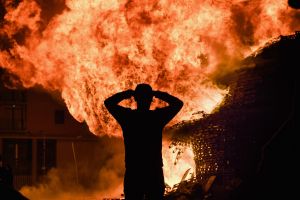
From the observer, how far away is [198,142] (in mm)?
11242

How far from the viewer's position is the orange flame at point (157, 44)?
12.6 metres

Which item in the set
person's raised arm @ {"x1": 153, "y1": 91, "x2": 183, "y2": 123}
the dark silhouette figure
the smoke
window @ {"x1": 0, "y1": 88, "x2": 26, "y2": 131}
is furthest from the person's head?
window @ {"x1": 0, "y1": 88, "x2": 26, "y2": 131}

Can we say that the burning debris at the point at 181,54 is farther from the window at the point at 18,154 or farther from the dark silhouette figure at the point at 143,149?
the window at the point at 18,154

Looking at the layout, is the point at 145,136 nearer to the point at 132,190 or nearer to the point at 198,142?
the point at 132,190

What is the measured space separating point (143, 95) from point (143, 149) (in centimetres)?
60

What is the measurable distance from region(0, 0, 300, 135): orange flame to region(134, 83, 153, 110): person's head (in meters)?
5.66

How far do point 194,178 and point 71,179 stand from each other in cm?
1965

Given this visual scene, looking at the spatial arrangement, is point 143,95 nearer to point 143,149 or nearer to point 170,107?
point 170,107

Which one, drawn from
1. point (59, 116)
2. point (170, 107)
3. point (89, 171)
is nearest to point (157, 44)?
point (170, 107)

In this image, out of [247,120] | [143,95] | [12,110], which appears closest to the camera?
[143,95]

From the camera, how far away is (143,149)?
6543 millimetres

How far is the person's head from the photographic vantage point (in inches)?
256

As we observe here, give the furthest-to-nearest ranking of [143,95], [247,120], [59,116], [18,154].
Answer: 1. [59,116]
2. [18,154]
3. [247,120]
4. [143,95]

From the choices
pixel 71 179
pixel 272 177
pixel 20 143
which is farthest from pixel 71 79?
pixel 20 143
